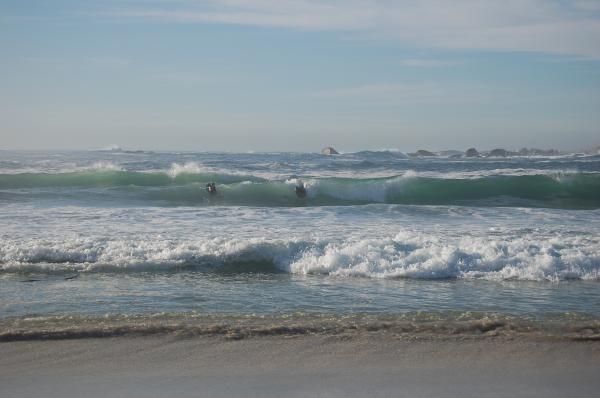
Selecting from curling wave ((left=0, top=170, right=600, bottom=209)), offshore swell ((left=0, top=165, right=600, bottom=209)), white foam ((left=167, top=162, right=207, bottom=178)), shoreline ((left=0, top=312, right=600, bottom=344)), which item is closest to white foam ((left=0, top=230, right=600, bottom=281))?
shoreline ((left=0, top=312, right=600, bottom=344))

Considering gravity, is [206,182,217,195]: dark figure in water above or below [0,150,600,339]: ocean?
above

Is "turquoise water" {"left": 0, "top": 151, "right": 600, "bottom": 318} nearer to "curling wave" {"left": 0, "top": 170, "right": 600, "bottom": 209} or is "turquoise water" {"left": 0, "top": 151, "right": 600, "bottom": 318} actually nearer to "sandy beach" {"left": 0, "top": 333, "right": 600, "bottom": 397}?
"sandy beach" {"left": 0, "top": 333, "right": 600, "bottom": 397}

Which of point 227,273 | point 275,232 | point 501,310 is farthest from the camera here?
point 275,232

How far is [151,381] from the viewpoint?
11.8 feet

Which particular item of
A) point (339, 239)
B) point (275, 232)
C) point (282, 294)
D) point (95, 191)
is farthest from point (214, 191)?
point (282, 294)

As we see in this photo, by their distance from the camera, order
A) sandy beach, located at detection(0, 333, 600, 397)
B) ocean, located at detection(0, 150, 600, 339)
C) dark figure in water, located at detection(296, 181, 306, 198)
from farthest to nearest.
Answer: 1. dark figure in water, located at detection(296, 181, 306, 198)
2. ocean, located at detection(0, 150, 600, 339)
3. sandy beach, located at detection(0, 333, 600, 397)

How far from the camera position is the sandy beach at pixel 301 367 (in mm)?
3471

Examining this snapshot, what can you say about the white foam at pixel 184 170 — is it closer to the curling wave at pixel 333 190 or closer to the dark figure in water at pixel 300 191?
the curling wave at pixel 333 190

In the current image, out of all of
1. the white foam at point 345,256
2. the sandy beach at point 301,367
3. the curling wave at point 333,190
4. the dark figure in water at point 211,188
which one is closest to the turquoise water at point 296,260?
the white foam at point 345,256

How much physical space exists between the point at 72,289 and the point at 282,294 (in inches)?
90.8

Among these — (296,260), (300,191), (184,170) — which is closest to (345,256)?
(296,260)

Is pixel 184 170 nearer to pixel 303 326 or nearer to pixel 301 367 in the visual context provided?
pixel 303 326

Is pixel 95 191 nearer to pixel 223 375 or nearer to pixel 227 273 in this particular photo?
pixel 227 273

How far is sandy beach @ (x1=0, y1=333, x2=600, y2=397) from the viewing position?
347 centimetres
